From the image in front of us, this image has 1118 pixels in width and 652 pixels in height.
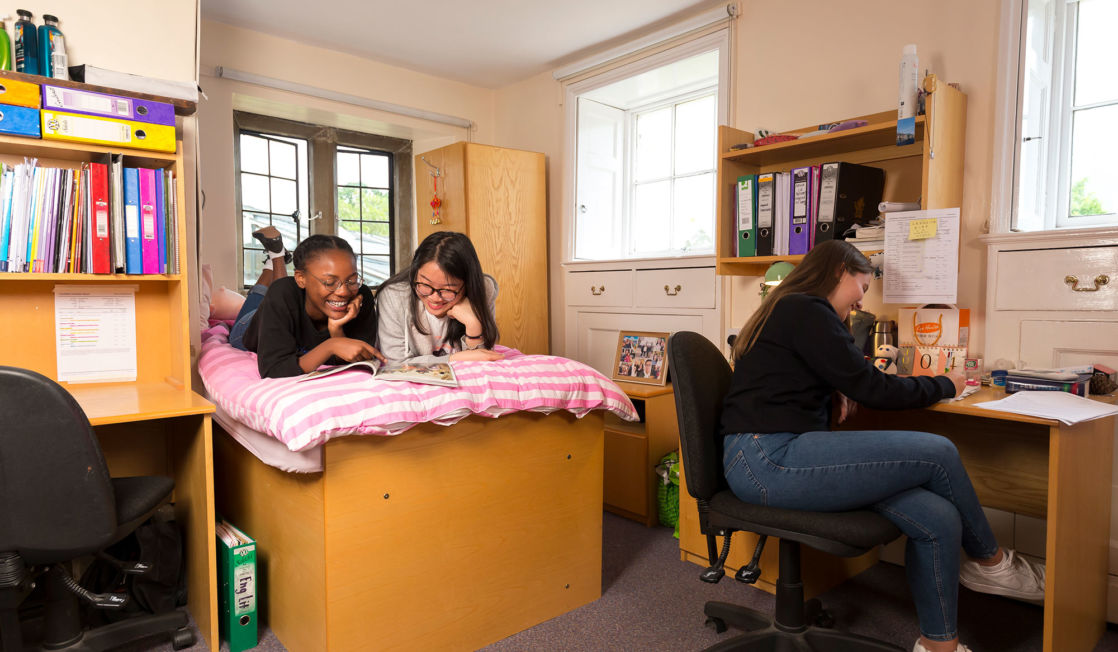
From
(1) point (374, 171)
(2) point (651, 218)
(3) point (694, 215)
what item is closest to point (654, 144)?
(2) point (651, 218)

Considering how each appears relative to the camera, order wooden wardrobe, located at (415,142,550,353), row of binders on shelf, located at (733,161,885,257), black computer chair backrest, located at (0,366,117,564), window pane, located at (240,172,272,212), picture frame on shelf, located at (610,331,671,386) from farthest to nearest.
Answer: window pane, located at (240,172,272,212) < wooden wardrobe, located at (415,142,550,353) < picture frame on shelf, located at (610,331,671,386) < row of binders on shelf, located at (733,161,885,257) < black computer chair backrest, located at (0,366,117,564)

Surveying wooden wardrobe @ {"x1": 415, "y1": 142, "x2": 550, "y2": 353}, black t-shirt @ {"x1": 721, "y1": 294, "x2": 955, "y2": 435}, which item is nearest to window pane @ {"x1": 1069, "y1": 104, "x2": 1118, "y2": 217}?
black t-shirt @ {"x1": 721, "y1": 294, "x2": 955, "y2": 435}

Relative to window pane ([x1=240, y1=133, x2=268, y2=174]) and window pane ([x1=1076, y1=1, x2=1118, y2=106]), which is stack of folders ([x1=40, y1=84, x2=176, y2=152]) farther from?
window pane ([x1=1076, y1=1, x2=1118, y2=106])

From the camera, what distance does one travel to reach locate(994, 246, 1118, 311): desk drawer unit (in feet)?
6.23

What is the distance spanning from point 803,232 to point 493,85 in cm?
259

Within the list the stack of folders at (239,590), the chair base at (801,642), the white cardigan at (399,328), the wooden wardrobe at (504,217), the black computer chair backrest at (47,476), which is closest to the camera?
the black computer chair backrest at (47,476)

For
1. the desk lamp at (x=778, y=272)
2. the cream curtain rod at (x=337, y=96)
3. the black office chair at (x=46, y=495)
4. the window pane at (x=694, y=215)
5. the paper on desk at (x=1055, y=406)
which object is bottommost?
the black office chair at (x=46, y=495)

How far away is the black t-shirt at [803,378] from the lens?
1.53 meters

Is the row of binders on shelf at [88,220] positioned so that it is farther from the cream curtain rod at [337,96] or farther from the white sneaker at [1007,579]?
the white sneaker at [1007,579]

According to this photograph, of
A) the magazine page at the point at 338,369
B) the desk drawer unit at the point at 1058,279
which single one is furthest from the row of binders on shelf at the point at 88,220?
the desk drawer unit at the point at 1058,279

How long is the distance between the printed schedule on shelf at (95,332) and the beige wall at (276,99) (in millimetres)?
1025

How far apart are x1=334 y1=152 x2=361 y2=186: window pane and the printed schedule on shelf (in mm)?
2059

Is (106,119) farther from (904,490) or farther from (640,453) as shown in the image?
(904,490)

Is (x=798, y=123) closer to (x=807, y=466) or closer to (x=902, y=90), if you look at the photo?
(x=902, y=90)
